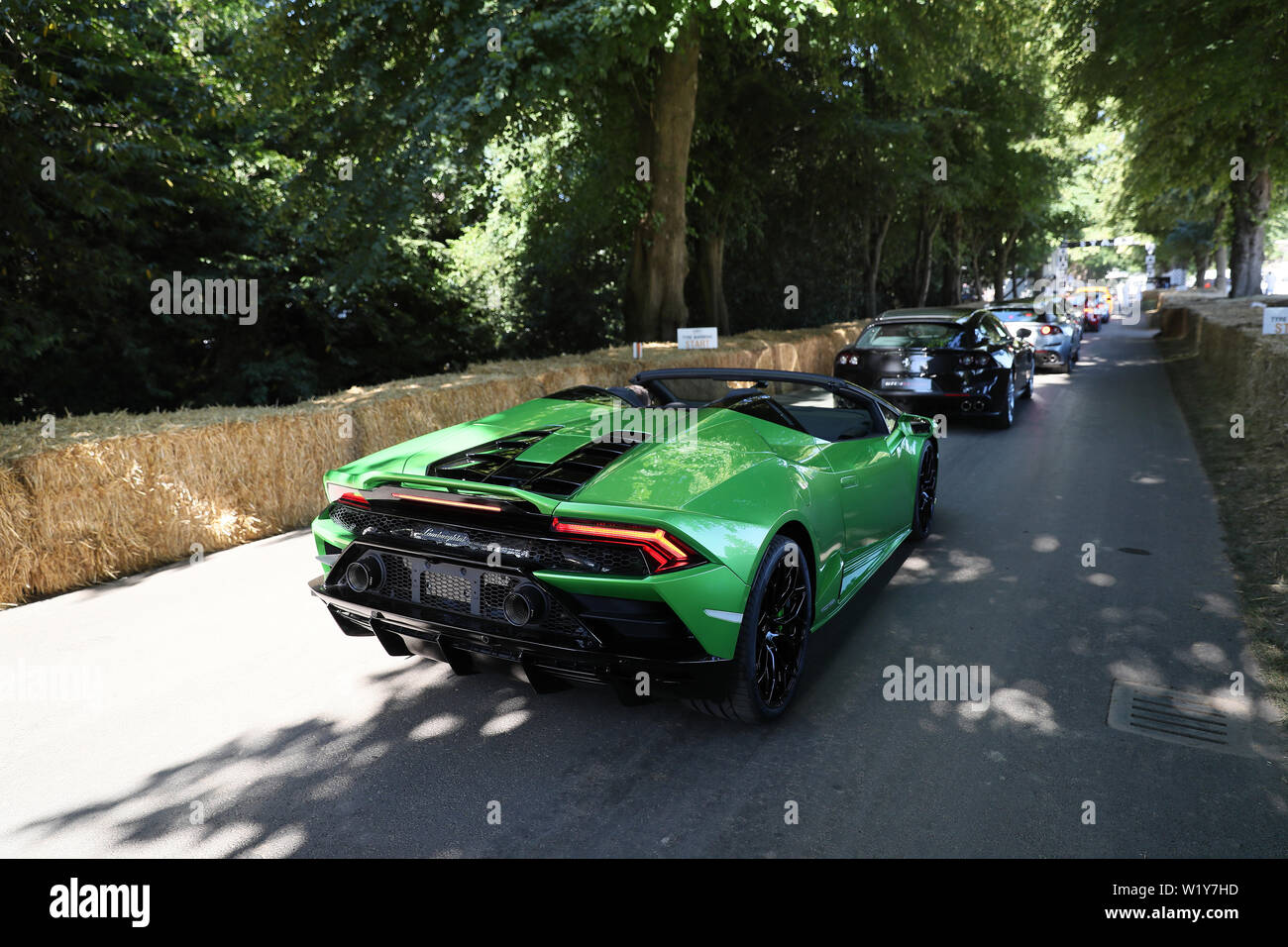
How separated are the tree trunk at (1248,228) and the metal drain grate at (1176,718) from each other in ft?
77.4

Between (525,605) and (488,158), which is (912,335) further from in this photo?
(488,158)

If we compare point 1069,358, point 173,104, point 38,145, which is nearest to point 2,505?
point 38,145

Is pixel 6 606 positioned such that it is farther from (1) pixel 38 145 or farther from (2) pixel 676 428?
(1) pixel 38 145

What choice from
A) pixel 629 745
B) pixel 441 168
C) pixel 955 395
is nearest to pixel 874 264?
pixel 955 395

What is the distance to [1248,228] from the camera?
84.9 ft

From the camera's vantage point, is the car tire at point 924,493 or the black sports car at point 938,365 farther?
the black sports car at point 938,365

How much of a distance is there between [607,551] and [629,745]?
0.91m

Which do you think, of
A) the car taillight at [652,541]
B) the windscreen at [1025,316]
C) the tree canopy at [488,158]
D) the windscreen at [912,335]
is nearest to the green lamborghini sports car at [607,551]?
the car taillight at [652,541]

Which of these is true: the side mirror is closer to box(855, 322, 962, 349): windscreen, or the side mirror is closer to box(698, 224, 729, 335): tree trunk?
box(855, 322, 962, 349): windscreen

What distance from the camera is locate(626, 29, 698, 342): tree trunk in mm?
16000

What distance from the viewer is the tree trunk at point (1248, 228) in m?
24.8

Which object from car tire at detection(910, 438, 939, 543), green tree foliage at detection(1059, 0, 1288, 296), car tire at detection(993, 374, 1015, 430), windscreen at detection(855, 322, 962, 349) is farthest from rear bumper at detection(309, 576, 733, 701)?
green tree foliage at detection(1059, 0, 1288, 296)

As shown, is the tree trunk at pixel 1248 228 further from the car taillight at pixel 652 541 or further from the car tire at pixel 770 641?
the car taillight at pixel 652 541
